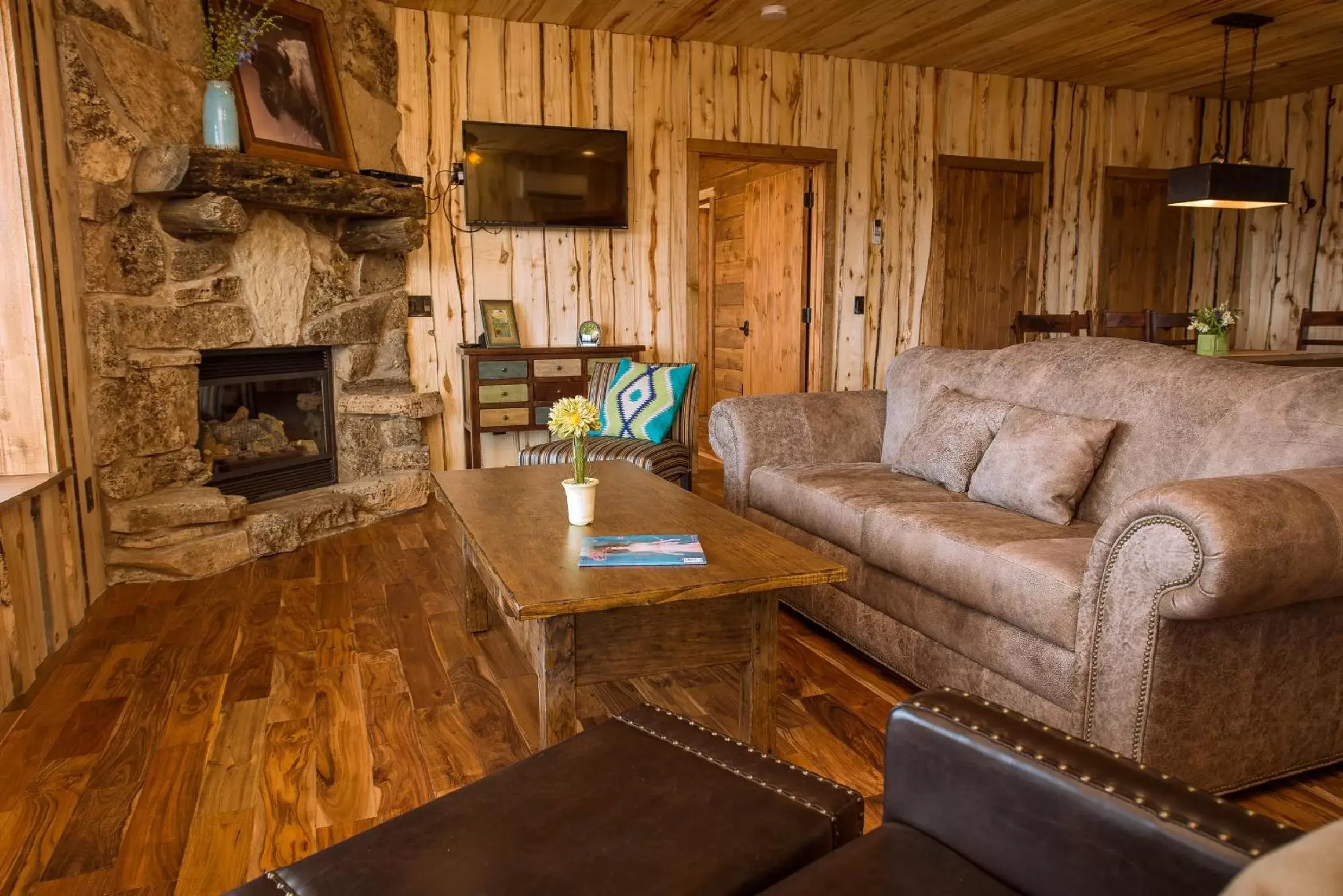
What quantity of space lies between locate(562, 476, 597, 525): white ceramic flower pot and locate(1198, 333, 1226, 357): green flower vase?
369cm

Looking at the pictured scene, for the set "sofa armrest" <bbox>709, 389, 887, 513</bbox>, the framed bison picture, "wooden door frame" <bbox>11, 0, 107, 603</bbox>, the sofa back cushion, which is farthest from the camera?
the framed bison picture

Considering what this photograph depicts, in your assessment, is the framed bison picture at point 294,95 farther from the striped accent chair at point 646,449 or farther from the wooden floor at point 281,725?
the wooden floor at point 281,725

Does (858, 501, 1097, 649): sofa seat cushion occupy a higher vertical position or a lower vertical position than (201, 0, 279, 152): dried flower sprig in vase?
lower

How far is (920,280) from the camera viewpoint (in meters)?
6.18

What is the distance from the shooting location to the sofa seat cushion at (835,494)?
2.74 metres

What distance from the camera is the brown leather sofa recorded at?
170cm

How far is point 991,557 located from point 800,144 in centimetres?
415

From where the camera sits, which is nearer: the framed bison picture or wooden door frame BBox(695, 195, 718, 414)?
the framed bison picture

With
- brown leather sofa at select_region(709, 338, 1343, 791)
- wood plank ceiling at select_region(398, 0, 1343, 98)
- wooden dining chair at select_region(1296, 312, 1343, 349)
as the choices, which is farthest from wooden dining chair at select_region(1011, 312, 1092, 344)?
brown leather sofa at select_region(709, 338, 1343, 791)

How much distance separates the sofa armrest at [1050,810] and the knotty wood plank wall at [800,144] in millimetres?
4310

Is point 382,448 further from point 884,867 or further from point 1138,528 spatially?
point 884,867

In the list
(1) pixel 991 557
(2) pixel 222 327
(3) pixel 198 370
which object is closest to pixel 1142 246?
(1) pixel 991 557

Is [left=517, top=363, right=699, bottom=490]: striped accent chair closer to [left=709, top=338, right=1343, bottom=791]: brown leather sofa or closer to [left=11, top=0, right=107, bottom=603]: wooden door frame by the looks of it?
[left=709, top=338, right=1343, bottom=791]: brown leather sofa

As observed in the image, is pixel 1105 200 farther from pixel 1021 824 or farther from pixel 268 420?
pixel 1021 824
